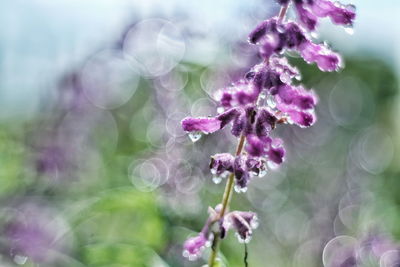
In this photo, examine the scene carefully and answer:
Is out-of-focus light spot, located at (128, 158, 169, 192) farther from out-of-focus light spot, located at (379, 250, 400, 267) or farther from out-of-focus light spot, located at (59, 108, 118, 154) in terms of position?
out-of-focus light spot, located at (379, 250, 400, 267)

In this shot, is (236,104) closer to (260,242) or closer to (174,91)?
(174,91)

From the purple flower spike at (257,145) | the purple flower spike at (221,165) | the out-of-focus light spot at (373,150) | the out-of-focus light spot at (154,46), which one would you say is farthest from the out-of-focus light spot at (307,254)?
the out-of-focus light spot at (373,150)

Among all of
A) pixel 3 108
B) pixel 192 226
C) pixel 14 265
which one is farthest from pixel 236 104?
pixel 3 108

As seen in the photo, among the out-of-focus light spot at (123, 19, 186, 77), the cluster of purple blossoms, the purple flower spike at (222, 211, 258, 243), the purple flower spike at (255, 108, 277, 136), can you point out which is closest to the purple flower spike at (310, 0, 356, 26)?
the cluster of purple blossoms

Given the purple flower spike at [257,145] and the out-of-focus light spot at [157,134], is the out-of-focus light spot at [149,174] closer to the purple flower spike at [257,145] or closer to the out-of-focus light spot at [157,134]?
the out-of-focus light spot at [157,134]

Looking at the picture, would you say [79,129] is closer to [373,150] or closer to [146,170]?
[146,170]

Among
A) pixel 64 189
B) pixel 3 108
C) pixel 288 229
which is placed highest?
pixel 64 189
